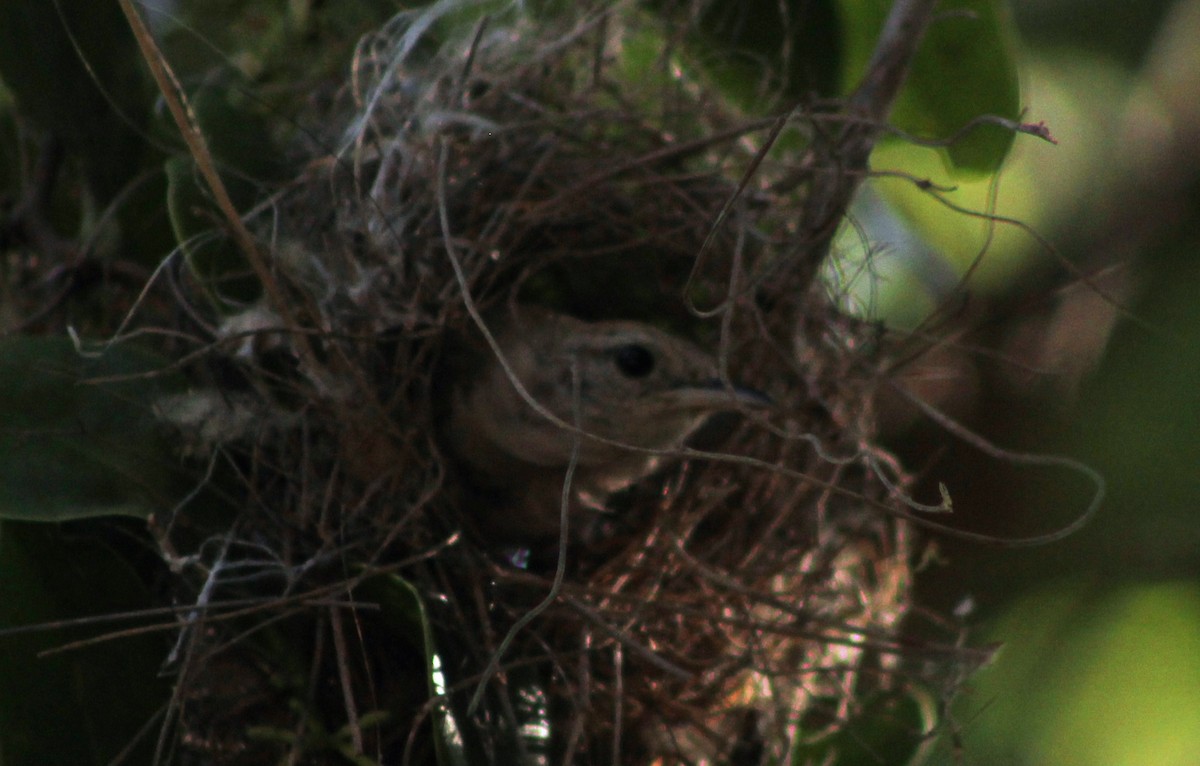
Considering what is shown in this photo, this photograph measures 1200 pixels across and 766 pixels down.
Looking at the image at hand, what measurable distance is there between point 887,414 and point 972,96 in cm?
72

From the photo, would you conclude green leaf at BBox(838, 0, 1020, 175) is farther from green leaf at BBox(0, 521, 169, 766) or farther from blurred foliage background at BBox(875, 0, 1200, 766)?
green leaf at BBox(0, 521, 169, 766)

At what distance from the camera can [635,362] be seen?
1502 millimetres

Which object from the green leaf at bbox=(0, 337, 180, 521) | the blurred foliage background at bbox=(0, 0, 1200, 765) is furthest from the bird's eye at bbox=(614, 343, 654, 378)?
the green leaf at bbox=(0, 337, 180, 521)

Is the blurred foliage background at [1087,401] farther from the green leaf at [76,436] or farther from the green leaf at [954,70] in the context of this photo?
the green leaf at [76,436]

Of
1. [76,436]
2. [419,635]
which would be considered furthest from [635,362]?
[76,436]

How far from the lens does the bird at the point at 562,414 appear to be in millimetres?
1502

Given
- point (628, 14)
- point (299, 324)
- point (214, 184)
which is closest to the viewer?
point (214, 184)

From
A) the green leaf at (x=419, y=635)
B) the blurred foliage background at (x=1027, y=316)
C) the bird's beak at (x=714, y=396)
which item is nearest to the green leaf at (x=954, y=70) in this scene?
the blurred foliage background at (x=1027, y=316)

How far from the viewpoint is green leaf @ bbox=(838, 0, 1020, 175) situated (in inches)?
59.2

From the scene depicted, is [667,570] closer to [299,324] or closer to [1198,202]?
[299,324]

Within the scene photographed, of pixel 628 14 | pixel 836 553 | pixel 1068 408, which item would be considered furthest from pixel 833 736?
pixel 628 14

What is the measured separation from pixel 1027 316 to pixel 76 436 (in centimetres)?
142

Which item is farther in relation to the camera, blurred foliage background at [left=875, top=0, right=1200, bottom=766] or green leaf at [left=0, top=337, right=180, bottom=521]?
blurred foliage background at [left=875, top=0, right=1200, bottom=766]

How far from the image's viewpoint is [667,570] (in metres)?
1.47
